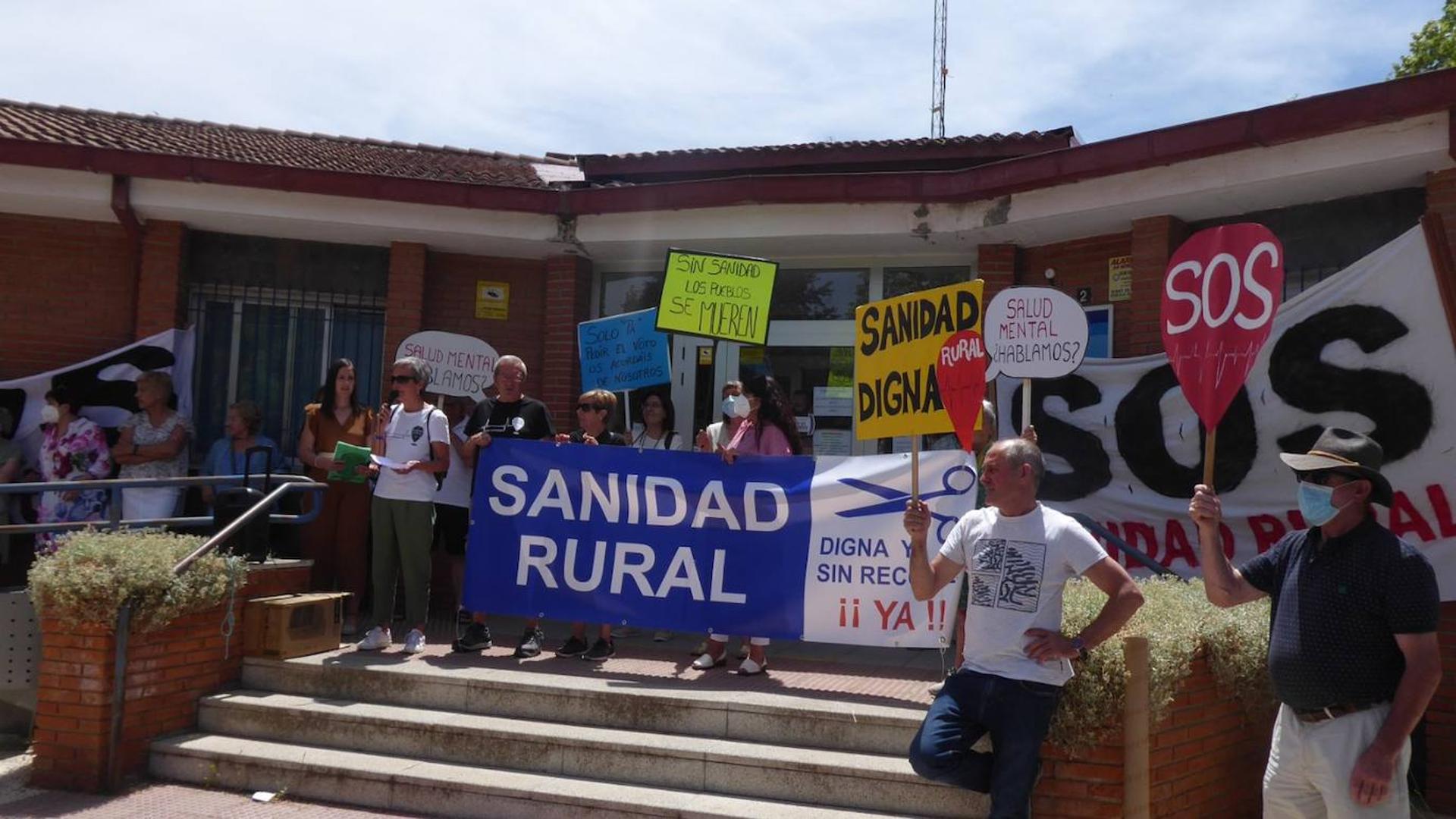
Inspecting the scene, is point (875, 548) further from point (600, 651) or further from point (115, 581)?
point (115, 581)

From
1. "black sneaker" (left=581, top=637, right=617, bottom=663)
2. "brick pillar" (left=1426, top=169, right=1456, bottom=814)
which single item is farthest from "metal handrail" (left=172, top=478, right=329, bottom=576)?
"brick pillar" (left=1426, top=169, right=1456, bottom=814)

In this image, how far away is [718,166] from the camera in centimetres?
1086

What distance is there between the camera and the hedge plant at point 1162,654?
169 inches

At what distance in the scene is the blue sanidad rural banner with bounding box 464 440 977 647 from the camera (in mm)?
6230

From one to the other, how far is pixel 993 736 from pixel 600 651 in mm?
3128

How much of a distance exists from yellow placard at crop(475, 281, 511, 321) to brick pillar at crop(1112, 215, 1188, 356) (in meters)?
5.37

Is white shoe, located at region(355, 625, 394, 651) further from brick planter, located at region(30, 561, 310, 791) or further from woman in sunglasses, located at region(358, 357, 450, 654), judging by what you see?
brick planter, located at region(30, 561, 310, 791)

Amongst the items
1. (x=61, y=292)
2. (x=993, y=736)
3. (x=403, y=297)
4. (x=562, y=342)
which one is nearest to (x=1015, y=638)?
(x=993, y=736)

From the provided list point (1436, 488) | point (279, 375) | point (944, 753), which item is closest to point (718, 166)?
point (279, 375)

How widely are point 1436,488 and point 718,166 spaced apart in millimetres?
6976

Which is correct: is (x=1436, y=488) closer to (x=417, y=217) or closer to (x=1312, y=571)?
(x=1312, y=571)

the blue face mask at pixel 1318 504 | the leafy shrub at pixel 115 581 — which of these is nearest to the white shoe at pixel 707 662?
the leafy shrub at pixel 115 581

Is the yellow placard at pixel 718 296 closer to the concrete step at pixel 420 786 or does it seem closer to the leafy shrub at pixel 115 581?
the concrete step at pixel 420 786

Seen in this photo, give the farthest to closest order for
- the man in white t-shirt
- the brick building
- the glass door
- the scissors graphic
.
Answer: the glass door < the brick building < the scissors graphic < the man in white t-shirt
